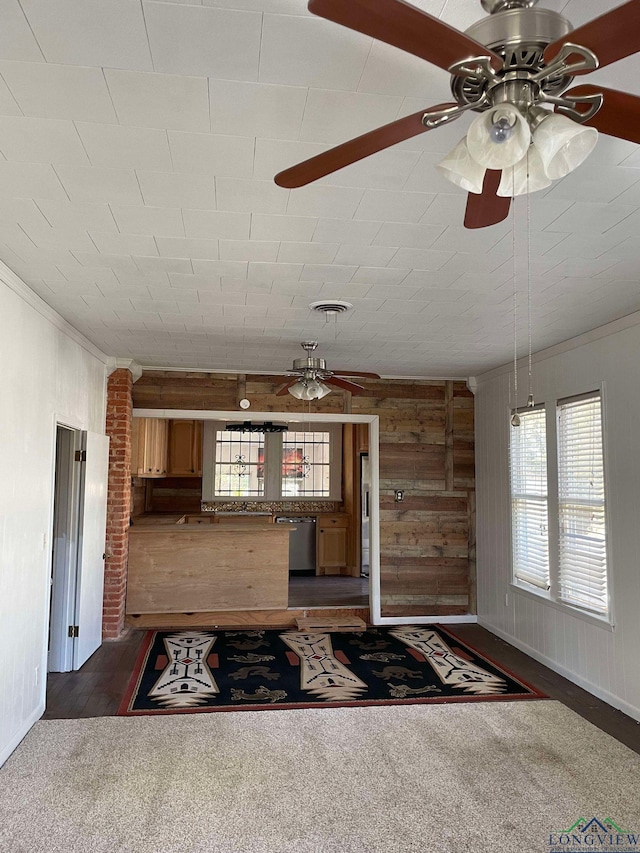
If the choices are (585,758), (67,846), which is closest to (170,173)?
(67,846)

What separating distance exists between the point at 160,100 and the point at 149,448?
6668mm

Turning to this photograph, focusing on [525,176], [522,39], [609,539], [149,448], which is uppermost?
[522,39]

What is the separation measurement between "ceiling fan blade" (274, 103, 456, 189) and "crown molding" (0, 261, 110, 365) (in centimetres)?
241

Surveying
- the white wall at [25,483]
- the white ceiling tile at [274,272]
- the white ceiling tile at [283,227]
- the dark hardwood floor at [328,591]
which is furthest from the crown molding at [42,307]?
the dark hardwood floor at [328,591]

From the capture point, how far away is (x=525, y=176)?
1292 mm

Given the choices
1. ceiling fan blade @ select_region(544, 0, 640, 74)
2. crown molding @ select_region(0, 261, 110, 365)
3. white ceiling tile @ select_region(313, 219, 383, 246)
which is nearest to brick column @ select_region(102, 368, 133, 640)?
crown molding @ select_region(0, 261, 110, 365)

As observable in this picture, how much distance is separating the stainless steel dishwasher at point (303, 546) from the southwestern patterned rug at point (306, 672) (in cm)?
316

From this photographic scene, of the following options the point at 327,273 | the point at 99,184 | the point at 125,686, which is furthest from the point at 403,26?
the point at 125,686

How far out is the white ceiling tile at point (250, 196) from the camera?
2.37 metres

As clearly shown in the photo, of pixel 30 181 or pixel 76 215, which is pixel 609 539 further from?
pixel 30 181

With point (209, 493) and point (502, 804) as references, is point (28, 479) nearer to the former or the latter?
point (502, 804)

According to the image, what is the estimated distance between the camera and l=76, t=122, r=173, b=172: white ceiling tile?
202 cm

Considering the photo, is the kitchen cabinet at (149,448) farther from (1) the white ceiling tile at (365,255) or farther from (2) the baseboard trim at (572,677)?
(1) the white ceiling tile at (365,255)

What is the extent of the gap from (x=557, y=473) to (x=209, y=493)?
5.75m
